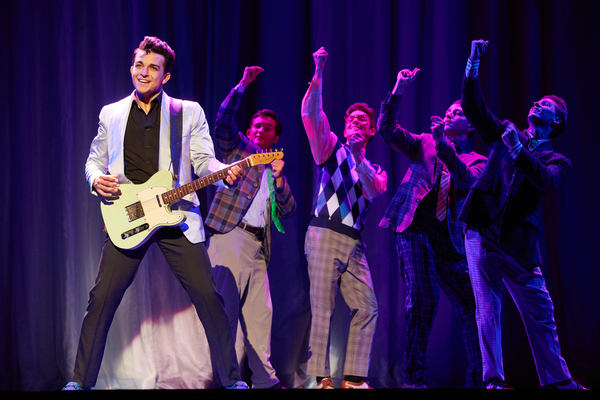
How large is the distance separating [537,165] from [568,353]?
203 cm

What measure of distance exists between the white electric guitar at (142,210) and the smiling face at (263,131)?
39.1 inches

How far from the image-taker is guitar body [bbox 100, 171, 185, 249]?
259 cm

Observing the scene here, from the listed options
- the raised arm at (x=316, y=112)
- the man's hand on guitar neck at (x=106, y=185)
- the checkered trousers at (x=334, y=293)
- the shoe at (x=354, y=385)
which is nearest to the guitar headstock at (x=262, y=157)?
the raised arm at (x=316, y=112)

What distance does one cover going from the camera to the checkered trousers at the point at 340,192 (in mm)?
3217

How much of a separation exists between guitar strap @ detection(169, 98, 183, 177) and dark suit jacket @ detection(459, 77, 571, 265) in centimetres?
167

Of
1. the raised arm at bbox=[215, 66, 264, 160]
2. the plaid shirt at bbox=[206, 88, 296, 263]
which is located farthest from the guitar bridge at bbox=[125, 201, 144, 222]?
the raised arm at bbox=[215, 66, 264, 160]

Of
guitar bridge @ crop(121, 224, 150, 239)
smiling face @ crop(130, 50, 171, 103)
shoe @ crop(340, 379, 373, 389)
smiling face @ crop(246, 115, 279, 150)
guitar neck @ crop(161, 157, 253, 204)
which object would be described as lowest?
shoe @ crop(340, 379, 373, 389)

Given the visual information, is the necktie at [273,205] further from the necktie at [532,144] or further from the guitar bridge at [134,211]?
the necktie at [532,144]

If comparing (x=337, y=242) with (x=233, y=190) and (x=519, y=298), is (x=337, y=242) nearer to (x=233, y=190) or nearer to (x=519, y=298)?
(x=233, y=190)

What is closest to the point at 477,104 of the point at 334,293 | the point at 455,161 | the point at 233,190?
the point at 455,161

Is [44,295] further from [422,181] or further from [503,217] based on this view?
[503,217]

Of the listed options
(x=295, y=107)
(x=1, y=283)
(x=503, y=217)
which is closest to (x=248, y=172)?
(x=295, y=107)

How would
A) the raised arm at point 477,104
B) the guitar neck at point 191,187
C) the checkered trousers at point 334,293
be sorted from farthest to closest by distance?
the checkered trousers at point 334,293 → the raised arm at point 477,104 → the guitar neck at point 191,187

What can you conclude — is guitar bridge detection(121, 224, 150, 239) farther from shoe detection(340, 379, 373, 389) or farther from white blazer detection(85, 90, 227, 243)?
shoe detection(340, 379, 373, 389)
